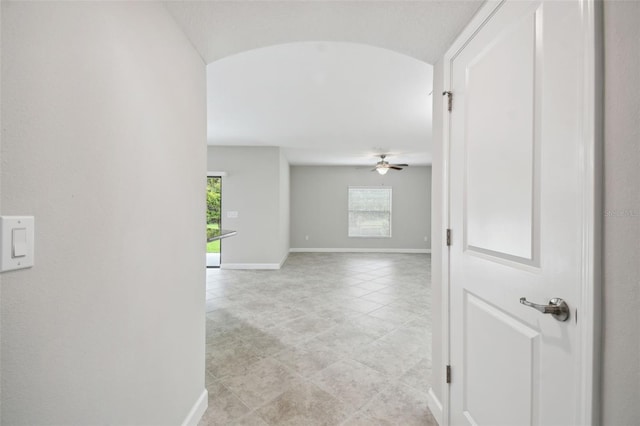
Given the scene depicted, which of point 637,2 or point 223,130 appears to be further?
point 223,130

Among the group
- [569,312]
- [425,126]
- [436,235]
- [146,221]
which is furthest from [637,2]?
[425,126]

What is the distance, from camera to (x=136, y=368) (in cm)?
115

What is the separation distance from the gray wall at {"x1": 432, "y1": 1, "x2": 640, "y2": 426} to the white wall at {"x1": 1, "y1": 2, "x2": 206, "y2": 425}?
149cm

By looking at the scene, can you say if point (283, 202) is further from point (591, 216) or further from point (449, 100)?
point (591, 216)

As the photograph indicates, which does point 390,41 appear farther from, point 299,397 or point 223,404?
point 223,404

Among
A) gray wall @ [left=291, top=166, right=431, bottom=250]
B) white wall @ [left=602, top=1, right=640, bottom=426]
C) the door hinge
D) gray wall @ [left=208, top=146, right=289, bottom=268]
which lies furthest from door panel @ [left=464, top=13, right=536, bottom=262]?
gray wall @ [left=291, top=166, right=431, bottom=250]

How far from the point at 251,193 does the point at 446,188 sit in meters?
5.10

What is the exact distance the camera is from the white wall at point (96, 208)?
69 centimetres

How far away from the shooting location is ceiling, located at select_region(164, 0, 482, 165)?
1388 millimetres

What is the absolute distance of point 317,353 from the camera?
2.56 meters

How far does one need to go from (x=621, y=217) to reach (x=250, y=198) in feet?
19.4

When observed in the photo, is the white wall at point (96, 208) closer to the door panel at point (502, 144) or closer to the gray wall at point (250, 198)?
the door panel at point (502, 144)

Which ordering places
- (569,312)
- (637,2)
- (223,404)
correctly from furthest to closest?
(223,404), (569,312), (637,2)

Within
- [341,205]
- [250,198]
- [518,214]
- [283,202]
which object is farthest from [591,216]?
[341,205]
